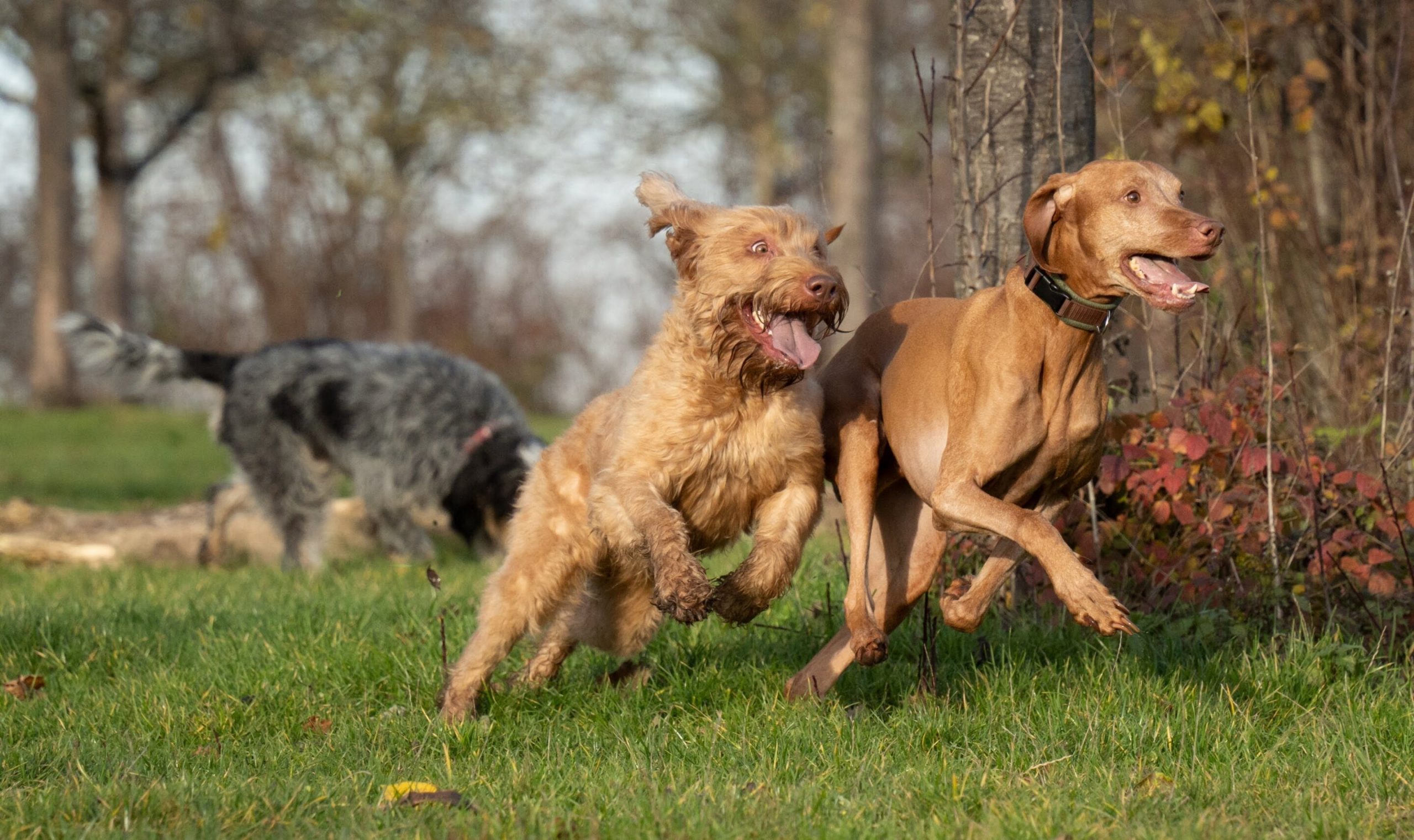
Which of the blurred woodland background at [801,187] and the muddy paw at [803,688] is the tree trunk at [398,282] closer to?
the blurred woodland background at [801,187]

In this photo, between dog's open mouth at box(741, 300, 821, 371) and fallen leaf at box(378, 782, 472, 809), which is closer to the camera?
fallen leaf at box(378, 782, 472, 809)

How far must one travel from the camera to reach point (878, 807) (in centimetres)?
343

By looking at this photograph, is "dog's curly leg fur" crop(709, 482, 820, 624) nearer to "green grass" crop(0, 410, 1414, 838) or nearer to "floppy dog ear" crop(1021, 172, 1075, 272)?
"green grass" crop(0, 410, 1414, 838)

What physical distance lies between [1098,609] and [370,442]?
23.3ft

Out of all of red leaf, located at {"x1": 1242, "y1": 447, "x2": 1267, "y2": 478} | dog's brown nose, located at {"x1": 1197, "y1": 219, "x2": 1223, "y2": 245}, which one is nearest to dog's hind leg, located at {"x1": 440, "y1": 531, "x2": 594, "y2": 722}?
dog's brown nose, located at {"x1": 1197, "y1": 219, "x2": 1223, "y2": 245}

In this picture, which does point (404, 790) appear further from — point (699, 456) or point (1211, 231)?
point (1211, 231)

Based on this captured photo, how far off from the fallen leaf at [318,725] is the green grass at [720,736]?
0.08 feet

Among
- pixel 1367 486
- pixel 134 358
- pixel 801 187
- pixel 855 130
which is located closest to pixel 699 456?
pixel 1367 486

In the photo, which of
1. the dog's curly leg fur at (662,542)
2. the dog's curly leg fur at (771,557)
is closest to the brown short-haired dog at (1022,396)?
the dog's curly leg fur at (771,557)

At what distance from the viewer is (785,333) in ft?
13.8

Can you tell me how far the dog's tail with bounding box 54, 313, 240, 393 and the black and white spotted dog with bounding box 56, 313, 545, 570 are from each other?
0.41 ft

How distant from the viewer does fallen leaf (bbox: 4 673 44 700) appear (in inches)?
196

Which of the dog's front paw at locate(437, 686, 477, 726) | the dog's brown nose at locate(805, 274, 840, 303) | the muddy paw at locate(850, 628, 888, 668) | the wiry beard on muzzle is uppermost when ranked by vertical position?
the dog's brown nose at locate(805, 274, 840, 303)

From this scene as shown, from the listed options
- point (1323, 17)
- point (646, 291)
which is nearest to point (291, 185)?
point (646, 291)
